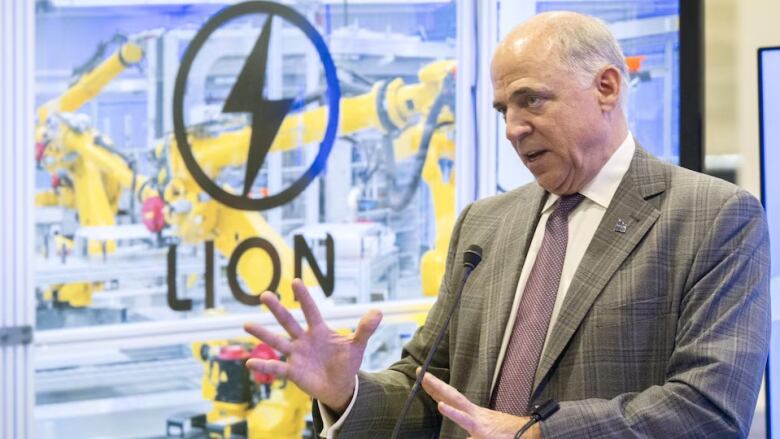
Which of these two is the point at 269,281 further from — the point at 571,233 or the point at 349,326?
the point at 571,233

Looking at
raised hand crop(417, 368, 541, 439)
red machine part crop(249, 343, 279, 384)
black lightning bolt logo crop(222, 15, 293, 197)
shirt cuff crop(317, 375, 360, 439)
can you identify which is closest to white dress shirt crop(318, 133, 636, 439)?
shirt cuff crop(317, 375, 360, 439)

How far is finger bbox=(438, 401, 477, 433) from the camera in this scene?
1.25 metres

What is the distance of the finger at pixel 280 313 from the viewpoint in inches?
56.1

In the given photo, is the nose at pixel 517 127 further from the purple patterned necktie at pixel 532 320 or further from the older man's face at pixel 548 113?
the purple patterned necktie at pixel 532 320

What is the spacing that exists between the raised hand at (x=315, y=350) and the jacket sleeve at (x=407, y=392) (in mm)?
44

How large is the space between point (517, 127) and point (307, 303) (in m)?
0.45

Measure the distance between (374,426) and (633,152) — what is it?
652mm

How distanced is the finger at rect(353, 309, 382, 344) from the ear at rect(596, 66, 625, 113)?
518 millimetres

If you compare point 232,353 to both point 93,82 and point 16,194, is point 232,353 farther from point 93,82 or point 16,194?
point 93,82

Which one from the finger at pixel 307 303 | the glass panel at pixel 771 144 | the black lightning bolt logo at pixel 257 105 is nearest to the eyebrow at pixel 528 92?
the finger at pixel 307 303

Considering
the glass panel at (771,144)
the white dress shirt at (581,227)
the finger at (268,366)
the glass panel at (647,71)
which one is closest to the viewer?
the finger at (268,366)

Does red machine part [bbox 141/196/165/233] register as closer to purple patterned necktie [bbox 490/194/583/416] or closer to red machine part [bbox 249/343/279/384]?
red machine part [bbox 249/343/279/384]

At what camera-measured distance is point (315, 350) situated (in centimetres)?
150

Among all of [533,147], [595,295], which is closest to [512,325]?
[595,295]
